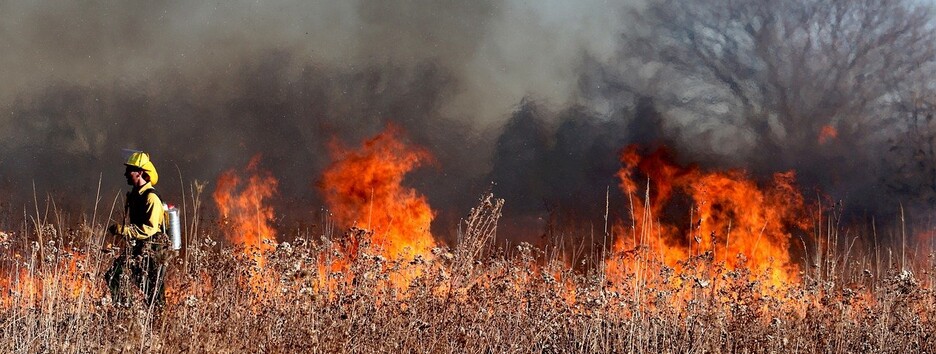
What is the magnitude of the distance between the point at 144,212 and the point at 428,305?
316 cm

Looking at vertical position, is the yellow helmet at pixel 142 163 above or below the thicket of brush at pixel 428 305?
above

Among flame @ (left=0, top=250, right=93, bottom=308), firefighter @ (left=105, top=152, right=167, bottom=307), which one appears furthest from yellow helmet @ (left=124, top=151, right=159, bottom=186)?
flame @ (left=0, top=250, right=93, bottom=308)

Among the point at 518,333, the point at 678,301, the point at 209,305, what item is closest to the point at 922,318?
the point at 678,301

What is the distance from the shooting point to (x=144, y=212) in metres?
7.33

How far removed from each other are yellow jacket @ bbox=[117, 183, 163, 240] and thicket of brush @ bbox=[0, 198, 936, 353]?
680mm

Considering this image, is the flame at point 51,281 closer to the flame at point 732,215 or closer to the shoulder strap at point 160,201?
the shoulder strap at point 160,201

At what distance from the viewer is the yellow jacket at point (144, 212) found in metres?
7.15

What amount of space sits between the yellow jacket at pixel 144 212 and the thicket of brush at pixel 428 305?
680mm

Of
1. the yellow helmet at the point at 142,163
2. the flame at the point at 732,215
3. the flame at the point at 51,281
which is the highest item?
the flame at the point at 732,215

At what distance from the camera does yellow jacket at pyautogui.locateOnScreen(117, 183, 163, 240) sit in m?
7.15

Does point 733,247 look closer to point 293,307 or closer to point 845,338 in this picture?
point 845,338

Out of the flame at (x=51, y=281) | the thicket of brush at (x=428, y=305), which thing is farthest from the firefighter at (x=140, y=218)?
the flame at (x=51, y=281)

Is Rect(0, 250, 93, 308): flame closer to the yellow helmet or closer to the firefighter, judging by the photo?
the firefighter

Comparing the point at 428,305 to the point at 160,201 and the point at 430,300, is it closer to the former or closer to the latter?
the point at 430,300
